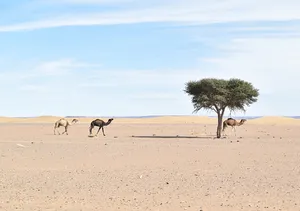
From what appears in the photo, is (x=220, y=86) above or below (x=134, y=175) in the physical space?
above

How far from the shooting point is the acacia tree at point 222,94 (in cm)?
4616

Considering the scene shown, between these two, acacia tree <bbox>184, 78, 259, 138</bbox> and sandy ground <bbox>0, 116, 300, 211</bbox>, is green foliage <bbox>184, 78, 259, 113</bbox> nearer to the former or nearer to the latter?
acacia tree <bbox>184, 78, 259, 138</bbox>

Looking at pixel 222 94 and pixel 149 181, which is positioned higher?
pixel 222 94

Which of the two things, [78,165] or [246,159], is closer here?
[78,165]

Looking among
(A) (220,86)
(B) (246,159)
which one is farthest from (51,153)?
(A) (220,86)

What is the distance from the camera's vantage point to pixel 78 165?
73.5 ft

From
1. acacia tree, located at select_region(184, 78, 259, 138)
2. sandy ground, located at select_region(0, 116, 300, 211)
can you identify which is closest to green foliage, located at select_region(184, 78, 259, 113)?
acacia tree, located at select_region(184, 78, 259, 138)

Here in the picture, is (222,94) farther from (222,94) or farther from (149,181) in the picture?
(149,181)

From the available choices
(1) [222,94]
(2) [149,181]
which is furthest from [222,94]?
(2) [149,181]

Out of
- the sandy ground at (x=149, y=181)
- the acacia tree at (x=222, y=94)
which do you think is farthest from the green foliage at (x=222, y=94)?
the sandy ground at (x=149, y=181)

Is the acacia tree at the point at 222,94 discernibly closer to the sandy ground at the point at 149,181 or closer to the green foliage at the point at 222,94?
the green foliage at the point at 222,94

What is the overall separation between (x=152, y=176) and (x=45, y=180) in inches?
119

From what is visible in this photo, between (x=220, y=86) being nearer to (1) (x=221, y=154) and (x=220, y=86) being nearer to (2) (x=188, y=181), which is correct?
(1) (x=221, y=154)

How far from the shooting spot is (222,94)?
152ft
